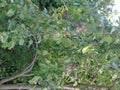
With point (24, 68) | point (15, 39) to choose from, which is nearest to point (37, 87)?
point (24, 68)

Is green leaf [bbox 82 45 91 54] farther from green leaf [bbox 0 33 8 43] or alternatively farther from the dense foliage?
green leaf [bbox 0 33 8 43]

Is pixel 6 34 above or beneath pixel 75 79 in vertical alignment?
above

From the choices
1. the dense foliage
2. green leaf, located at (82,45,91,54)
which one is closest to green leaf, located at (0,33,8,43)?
the dense foliage

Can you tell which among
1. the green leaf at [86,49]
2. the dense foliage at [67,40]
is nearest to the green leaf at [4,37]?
the dense foliage at [67,40]

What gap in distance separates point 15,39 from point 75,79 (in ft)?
1.73

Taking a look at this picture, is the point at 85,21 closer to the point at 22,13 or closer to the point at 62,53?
the point at 62,53

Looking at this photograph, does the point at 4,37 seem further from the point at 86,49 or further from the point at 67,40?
the point at 86,49

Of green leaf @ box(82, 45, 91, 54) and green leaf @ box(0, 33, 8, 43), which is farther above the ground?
green leaf @ box(0, 33, 8, 43)

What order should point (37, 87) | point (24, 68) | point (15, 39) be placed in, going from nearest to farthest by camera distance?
point (15, 39) < point (37, 87) < point (24, 68)

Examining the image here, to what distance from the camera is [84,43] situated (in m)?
1.69

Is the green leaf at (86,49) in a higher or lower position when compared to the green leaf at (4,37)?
lower

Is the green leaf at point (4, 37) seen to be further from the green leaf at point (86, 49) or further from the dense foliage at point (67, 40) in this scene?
the green leaf at point (86, 49)

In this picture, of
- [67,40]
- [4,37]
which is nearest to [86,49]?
[67,40]

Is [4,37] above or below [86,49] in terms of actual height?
above
